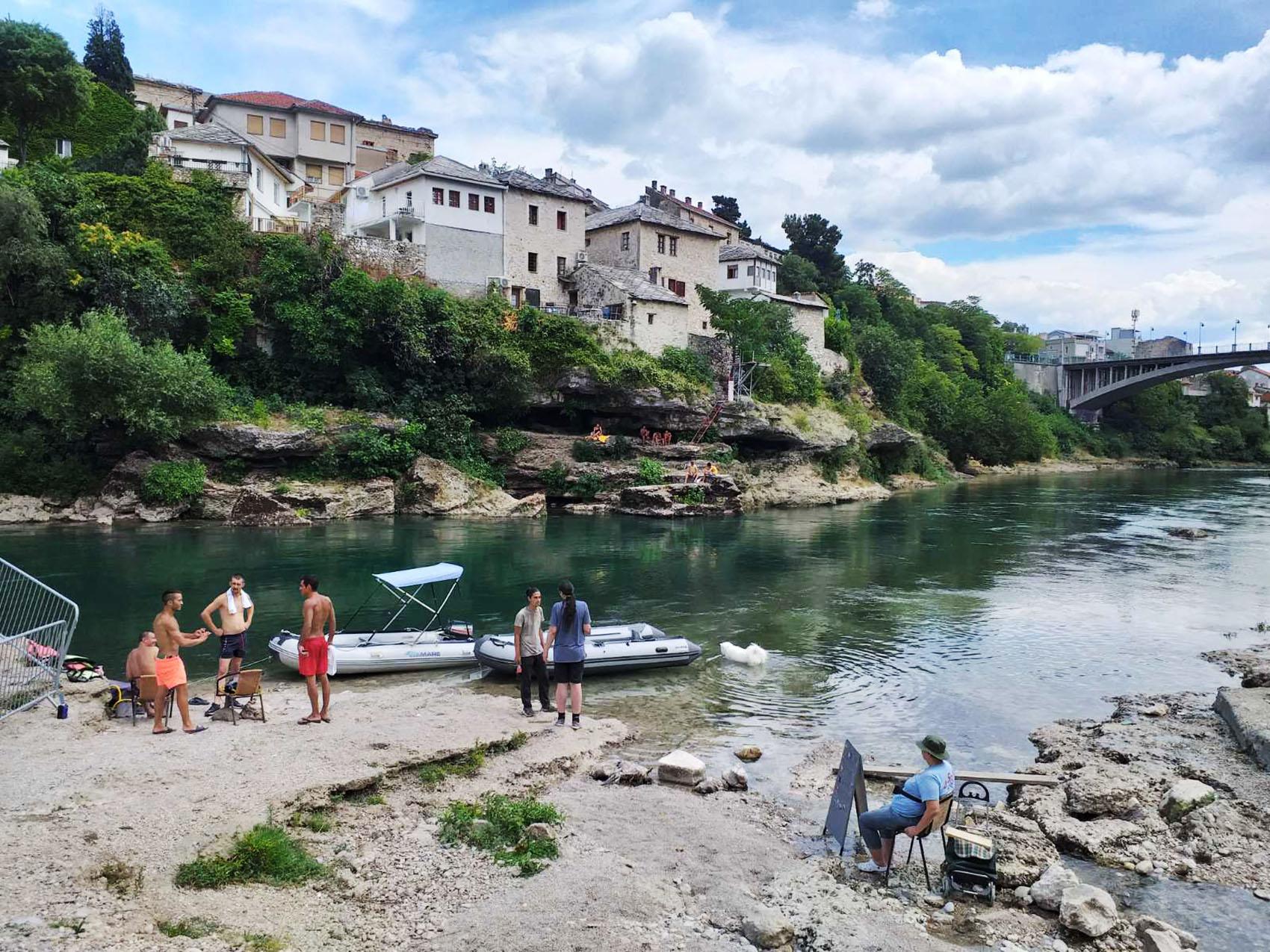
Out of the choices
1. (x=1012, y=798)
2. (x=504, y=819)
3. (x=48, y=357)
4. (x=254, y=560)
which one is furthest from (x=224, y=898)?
(x=48, y=357)

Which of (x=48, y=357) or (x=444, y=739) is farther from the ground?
(x=48, y=357)

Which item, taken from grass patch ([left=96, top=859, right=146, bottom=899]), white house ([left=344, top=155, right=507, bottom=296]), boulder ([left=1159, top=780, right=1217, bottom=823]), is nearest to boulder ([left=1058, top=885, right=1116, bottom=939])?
boulder ([left=1159, top=780, right=1217, bottom=823])

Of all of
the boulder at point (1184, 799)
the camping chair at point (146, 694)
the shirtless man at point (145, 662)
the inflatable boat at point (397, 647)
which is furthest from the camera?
the inflatable boat at point (397, 647)

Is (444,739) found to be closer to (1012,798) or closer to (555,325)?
(1012,798)

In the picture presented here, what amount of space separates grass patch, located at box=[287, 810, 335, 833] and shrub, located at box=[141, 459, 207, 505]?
3082 cm

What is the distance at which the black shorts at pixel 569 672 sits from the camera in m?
12.6

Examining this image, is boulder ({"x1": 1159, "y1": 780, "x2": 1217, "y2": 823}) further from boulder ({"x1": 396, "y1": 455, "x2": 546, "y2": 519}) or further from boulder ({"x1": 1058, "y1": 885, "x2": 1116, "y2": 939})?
boulder ({"x1": 396, "y1": 455, "x2": 546, "y2": 519})

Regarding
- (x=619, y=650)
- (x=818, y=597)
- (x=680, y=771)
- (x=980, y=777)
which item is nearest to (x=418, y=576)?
(x=619, y=650)

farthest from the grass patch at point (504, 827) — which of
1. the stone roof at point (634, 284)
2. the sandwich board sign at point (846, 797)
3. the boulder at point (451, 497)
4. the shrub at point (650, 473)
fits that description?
the stone roof at point (634, 284)

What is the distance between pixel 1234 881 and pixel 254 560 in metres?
26.0

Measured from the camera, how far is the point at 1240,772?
11477 mm

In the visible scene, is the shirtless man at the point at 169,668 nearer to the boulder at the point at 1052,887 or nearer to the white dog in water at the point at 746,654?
the boulder at the point at 1052,887

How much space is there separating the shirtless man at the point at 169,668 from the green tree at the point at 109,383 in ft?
88.1

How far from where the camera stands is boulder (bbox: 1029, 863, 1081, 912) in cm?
800
